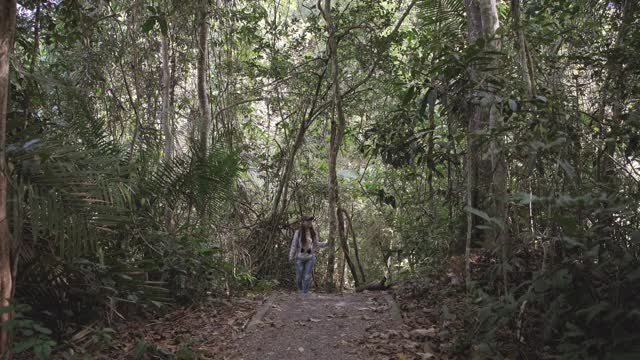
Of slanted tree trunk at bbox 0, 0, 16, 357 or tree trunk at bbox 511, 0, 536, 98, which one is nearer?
slanted tree trunk at bbox 0, 0, 16, 357

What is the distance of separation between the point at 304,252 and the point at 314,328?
3.97 meters

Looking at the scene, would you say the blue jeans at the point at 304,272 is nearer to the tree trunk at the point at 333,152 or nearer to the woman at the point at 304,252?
the woman at the point at 304,252

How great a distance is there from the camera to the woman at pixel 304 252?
966cm

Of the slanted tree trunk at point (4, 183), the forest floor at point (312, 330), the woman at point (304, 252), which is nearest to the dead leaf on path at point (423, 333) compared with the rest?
the forest floor at point (312, 330)

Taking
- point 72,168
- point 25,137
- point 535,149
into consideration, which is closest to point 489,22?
point 535,149

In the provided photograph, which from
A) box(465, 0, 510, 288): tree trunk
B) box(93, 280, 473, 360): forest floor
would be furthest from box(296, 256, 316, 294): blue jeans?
box(465, 0, 510, 288): tree trunk

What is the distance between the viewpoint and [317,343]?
5133 mm

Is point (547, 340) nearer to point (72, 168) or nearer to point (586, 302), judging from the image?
point (586, 302)

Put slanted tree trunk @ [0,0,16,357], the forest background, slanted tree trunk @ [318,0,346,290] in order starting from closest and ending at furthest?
1. slanted tree trunk @ [0,0,16,357]
2. the forest background
3. slanted tree trunk @ [318,0,346,290]

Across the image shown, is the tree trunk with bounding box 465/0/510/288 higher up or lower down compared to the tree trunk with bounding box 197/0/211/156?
lower down

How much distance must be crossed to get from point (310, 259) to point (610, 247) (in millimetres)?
6429

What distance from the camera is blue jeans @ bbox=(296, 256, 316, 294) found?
9.68 m

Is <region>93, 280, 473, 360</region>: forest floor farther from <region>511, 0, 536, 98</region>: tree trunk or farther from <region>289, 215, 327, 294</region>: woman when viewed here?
<region>289, 215, 327, 294</region>: woman

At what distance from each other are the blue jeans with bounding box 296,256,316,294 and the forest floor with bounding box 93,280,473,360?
2.47 meters
